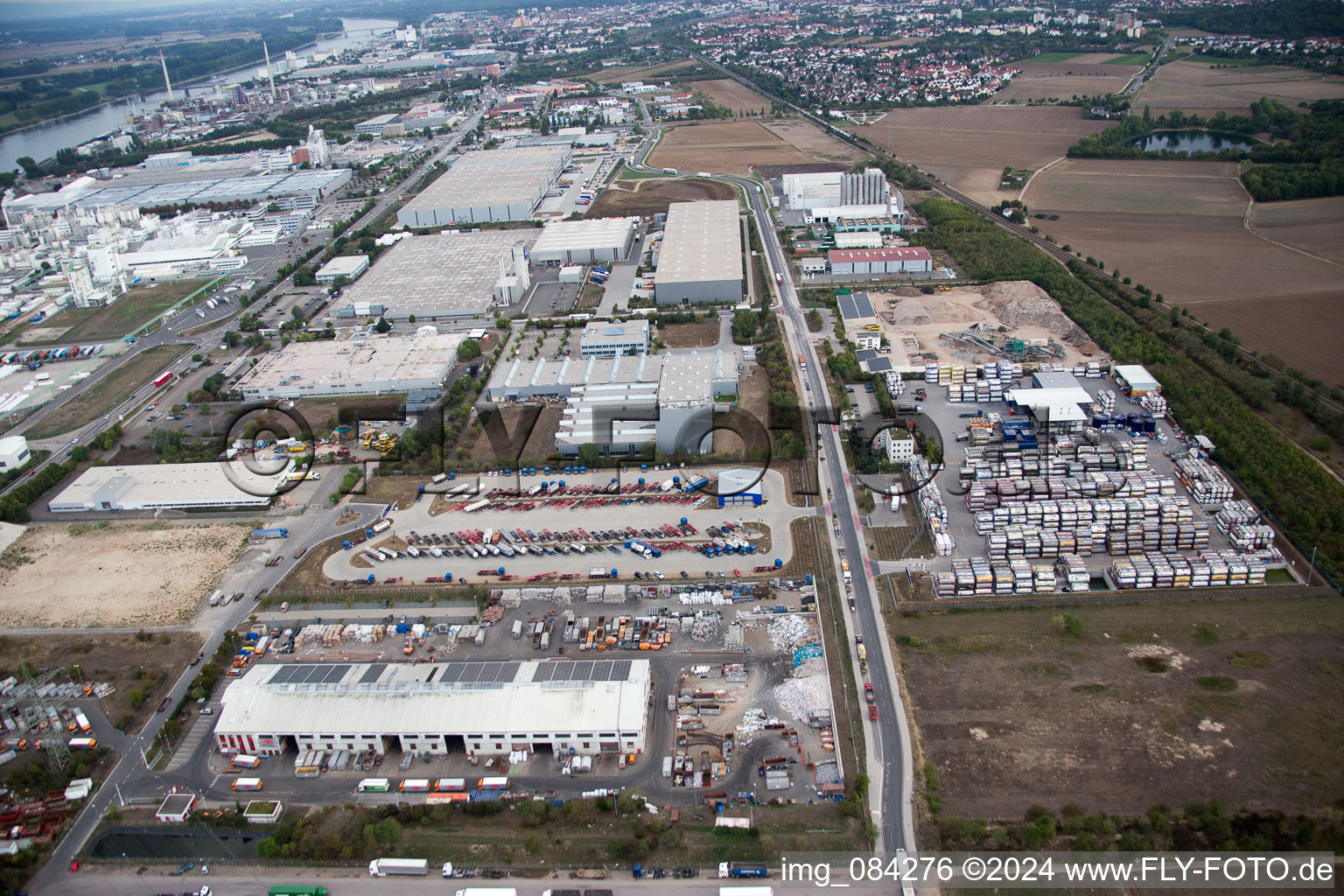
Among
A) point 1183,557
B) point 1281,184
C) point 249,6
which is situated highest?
point 249,6

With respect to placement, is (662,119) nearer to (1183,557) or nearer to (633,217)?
(633,217)

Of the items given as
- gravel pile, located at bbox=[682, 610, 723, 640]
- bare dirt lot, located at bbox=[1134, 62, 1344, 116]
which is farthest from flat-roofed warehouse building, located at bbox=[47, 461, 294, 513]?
bare dirt lot, located at bbox=[1134, 62, 1344, 116]

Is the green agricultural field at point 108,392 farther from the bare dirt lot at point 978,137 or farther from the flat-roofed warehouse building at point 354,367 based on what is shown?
the bare dirt lot at point 978,137

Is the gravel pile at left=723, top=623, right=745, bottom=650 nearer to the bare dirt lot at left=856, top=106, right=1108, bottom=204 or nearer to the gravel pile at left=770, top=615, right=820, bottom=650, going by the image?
the gravel pile at left=770, top=615, right=820, bottom=650

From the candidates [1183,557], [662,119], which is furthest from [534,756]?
[662,119]

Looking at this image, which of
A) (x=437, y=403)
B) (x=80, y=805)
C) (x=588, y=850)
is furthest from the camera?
(x=437, y=403)

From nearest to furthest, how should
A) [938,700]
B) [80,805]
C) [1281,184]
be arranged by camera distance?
[80,805] < [938,700] < [1281,184]

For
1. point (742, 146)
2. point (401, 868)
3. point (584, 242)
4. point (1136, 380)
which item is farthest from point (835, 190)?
point (401, 868)

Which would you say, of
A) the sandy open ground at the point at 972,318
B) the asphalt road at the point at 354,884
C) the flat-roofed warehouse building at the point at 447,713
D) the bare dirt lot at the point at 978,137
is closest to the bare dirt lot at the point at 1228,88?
the bare dirt lot at the point at 978,137
